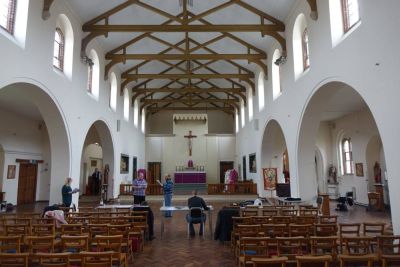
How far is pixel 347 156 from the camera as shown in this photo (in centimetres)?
1405

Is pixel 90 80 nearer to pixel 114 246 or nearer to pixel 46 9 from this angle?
pixel 46 9

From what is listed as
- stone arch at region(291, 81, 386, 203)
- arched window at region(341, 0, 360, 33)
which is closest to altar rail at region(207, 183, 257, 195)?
stone arch at region(291, 81, 386, 203)

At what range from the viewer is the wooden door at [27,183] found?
41.5ft

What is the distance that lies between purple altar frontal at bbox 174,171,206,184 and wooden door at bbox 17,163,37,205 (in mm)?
8041

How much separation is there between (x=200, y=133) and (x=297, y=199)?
526 inches

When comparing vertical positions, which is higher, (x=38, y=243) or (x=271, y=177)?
(x=271, y=177)

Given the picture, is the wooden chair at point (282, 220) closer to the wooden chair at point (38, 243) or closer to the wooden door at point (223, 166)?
the wooden chair at point (38, 243)

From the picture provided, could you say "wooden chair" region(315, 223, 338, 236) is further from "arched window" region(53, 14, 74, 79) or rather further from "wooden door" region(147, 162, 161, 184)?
"wooden door" region(147, 162, 161, 184)

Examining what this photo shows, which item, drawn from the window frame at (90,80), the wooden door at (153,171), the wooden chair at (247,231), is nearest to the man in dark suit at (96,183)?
the wooden door at (153,171)

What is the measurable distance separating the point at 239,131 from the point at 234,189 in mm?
6036

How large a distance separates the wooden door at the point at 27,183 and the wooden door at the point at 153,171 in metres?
8.29

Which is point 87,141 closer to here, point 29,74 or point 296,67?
point 29,74

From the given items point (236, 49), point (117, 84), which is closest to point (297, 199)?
point (236, 49)

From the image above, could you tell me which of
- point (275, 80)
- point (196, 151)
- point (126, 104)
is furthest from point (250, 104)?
point (196, 151)
